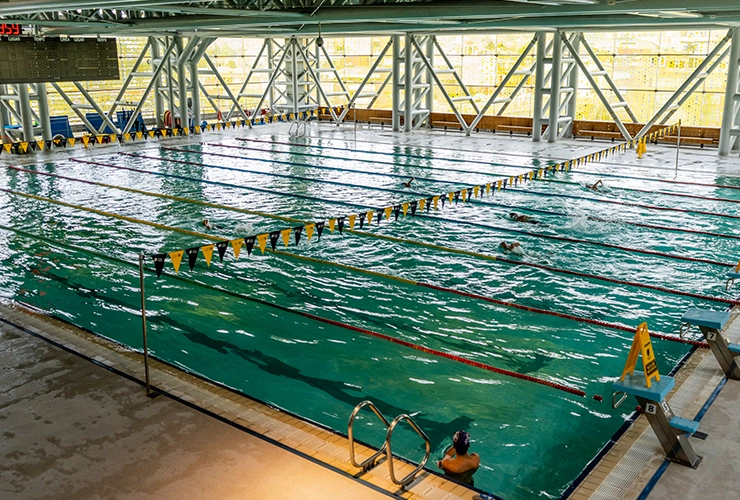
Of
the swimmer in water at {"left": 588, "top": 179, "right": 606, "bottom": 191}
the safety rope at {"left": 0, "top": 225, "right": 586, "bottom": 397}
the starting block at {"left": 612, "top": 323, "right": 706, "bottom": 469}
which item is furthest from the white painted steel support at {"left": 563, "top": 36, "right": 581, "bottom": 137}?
the starting block at {"left": 612, "top": 323, "right": 706, "bottom": 469}

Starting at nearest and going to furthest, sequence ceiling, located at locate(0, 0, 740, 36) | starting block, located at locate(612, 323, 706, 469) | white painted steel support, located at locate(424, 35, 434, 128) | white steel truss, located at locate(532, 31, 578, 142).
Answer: starting block, located at locate(612, 323, 706, 469) → ceiling, located at locate(0, 0, 740, 36) → white steel truss, located at locate(532, 31, 578, 142) → white painted steel support, located at locate(424, 35, 434, 128)

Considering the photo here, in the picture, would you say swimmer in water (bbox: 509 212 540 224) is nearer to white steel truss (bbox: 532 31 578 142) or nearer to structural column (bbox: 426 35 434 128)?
white steel truss (bbox: 532 31 578 142)

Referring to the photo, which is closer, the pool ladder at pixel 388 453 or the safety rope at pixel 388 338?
the pool ladder at pixel 388 453

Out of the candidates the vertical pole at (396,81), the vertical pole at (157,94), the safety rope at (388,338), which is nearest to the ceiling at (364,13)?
the safety rope at (388,338)

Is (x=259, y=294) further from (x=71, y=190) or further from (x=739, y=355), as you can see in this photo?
(x=71, y=190)

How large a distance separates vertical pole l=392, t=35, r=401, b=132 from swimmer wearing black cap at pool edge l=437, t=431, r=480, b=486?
2353cm

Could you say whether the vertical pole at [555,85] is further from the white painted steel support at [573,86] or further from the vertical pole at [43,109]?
the vertical pole at [43,109]

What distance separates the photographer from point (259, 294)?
10.2 meters

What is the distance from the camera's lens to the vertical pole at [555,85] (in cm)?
2366

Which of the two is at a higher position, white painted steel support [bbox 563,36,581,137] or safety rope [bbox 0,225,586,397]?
white painted steel support [bbox 563,36,581,137]

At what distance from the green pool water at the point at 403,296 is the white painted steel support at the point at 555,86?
7.02 meters

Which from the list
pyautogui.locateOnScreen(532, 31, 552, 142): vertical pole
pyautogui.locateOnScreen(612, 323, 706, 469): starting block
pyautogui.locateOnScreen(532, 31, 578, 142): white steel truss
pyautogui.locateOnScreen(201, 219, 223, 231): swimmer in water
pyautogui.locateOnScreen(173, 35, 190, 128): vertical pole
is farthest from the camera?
pyautogui.locateOnScreen(173, 35, 190, 128): vertical pole

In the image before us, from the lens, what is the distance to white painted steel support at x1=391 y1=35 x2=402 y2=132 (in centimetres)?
2773

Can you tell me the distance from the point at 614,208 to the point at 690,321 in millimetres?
8554
